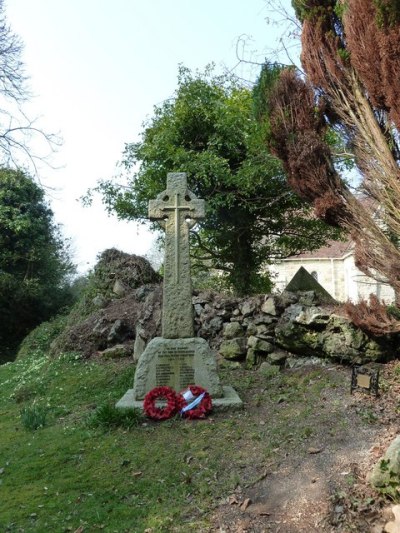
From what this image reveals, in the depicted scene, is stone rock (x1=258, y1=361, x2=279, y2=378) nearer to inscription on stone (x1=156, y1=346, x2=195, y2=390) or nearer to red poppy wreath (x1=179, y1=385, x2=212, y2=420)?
inscription on stone (x1=156, y1=346, x2=195, y2=390)

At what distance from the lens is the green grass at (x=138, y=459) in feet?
12.7

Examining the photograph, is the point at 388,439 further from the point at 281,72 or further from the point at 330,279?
the point at 330,279

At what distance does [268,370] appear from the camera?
25.9 feet

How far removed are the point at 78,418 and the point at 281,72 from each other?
22.8 feet

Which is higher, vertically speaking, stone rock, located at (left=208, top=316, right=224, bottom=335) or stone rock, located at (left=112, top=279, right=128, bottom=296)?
stone rock, located at (left=112, top=279, right=128, bottom=296)

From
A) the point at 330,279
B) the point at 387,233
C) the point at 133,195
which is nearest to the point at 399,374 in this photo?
the point at 387,233

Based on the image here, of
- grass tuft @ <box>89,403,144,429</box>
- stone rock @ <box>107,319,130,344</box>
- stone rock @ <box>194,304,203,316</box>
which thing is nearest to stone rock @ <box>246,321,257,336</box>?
stone rock @ <box>194,304,203,316</box>

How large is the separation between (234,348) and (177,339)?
2.10 metres

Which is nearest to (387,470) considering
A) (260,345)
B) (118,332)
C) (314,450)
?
(314,450)

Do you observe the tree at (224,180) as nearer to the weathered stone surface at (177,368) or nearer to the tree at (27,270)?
the weathered stone surface at (177,368)

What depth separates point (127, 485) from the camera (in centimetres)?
437

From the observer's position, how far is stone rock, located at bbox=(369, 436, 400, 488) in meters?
3.40

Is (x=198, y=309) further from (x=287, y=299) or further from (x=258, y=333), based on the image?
(x=287, y=299)

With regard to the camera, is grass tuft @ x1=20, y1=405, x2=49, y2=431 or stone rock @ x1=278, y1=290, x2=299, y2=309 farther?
stone rock @ x1=278, y1=290, x2=299, y2=309
